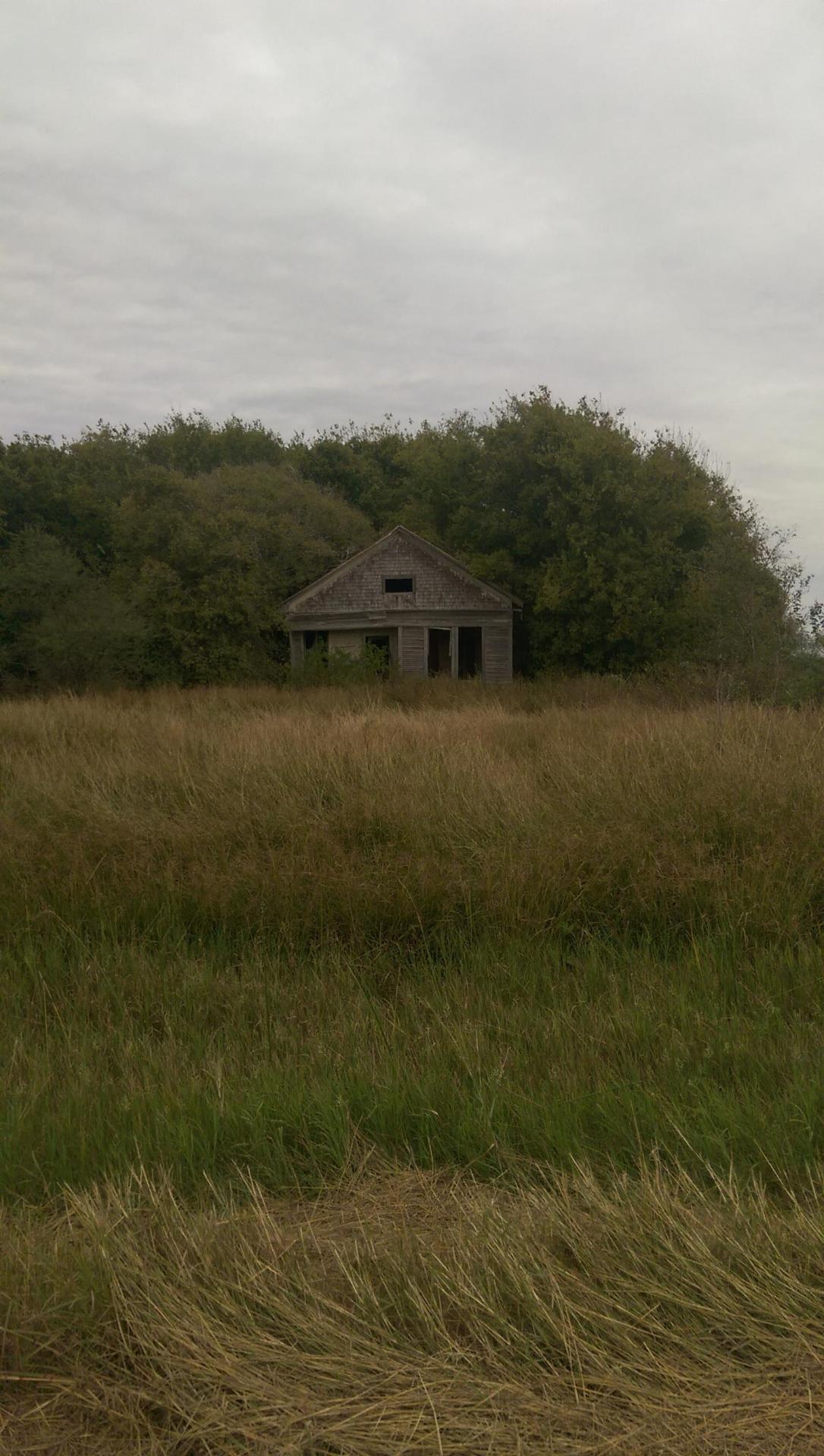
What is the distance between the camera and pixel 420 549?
3019 centimetres

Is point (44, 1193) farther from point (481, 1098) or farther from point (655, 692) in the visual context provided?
point (655, 692)

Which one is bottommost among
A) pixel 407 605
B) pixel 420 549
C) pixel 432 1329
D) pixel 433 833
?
pixel 432 1329

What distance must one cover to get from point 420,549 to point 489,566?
2.27m

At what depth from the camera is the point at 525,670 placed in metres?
31.5

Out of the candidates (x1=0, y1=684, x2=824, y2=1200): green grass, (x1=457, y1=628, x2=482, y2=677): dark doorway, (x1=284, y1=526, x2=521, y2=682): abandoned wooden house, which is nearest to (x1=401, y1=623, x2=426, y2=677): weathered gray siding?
(x1=284, y1=526, x2=521, y2=682): abandoned wooden house

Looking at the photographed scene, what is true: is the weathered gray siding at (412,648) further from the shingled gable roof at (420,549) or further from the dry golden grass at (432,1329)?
the dry golden grass at (432,1329)

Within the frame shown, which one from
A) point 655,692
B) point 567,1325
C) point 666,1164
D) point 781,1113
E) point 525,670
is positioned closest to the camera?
point 567,1325

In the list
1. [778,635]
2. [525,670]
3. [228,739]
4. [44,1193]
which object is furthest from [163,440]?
[44,1193]

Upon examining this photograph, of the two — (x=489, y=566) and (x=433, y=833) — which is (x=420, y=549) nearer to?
(x=489, y=566)

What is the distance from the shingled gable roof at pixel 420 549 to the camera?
29531 mm

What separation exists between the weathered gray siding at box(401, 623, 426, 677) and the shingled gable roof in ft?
7.47

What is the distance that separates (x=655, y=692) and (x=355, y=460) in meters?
33.7

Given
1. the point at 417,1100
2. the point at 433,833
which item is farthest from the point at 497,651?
the point at 417,1100

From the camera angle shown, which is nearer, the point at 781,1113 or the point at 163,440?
the point at 781,1113
